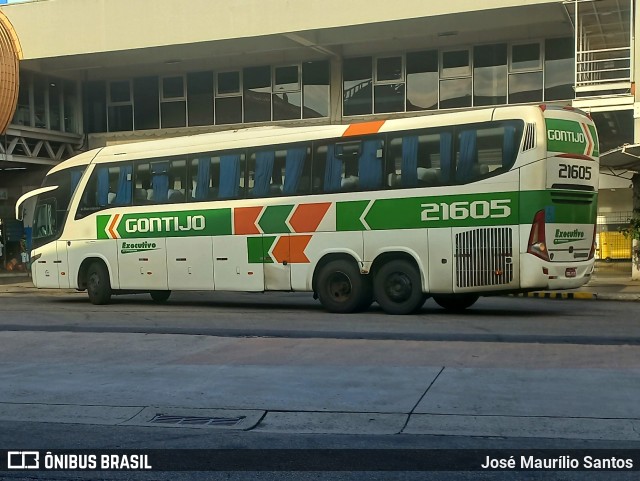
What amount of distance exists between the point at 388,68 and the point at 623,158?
1008 cm

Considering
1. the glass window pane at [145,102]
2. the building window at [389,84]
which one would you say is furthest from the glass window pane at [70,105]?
the building window at [389,84]

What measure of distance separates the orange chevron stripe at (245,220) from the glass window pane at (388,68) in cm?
1274

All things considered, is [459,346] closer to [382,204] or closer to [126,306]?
[382,204]

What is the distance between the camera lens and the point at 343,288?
1513cm

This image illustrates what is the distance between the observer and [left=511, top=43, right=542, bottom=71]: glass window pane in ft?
83.4

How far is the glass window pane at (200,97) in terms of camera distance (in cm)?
2944

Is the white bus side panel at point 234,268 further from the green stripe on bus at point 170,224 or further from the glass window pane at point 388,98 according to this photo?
the glass window pane at point 388,98

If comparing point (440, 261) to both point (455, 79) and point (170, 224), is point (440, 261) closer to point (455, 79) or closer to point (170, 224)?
point (170, 224)

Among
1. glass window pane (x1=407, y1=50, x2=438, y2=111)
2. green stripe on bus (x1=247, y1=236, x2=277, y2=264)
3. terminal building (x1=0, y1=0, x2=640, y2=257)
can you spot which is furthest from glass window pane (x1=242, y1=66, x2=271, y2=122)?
green stripe on bus (x1=247, y1=236, x2=277, y2=264)

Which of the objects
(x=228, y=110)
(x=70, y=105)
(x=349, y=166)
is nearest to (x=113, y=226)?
(x=349, y=166)

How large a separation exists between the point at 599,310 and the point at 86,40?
1994cm

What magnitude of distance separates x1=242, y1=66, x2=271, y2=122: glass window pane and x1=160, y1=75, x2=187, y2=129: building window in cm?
261

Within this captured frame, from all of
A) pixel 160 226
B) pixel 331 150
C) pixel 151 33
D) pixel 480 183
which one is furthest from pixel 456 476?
pixel 151 33

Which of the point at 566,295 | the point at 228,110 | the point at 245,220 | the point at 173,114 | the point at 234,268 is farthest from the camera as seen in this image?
the point at 173,114
